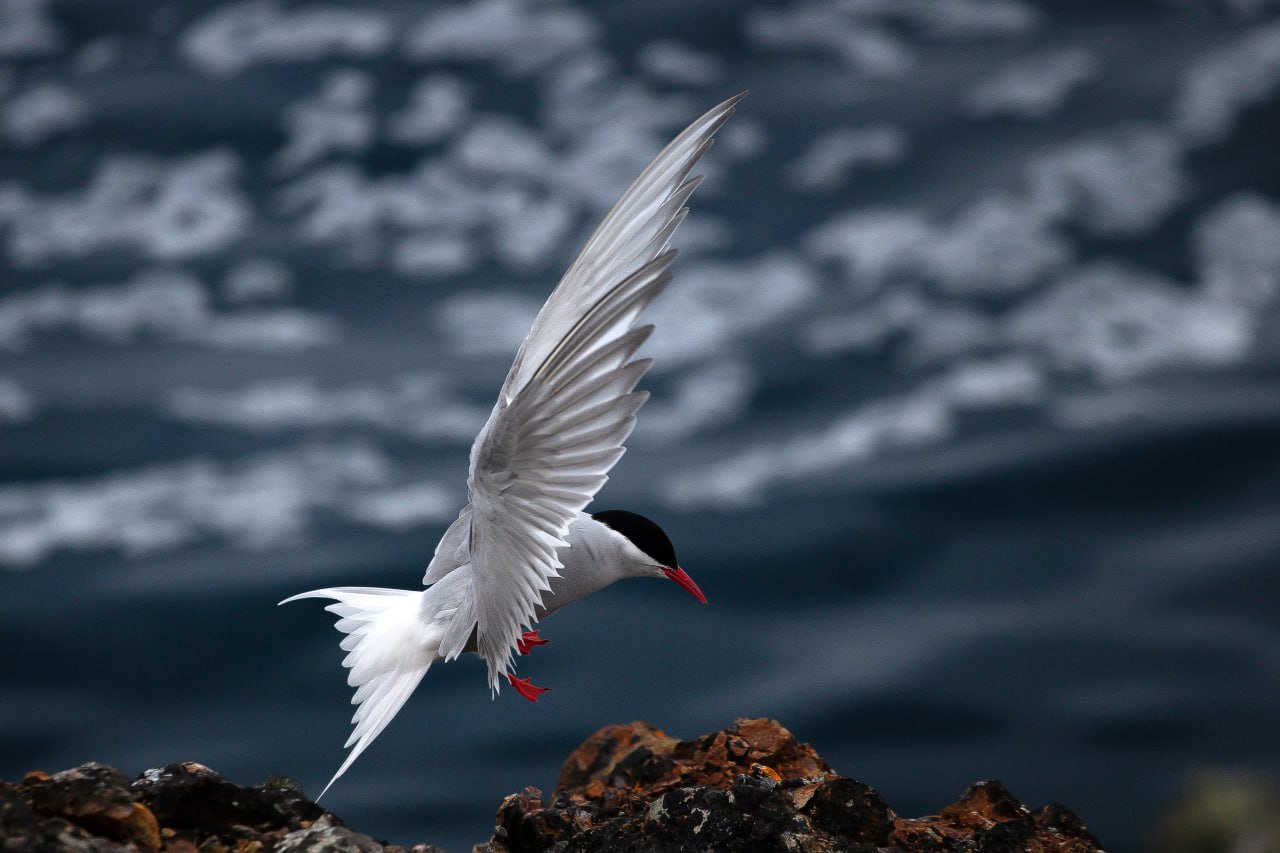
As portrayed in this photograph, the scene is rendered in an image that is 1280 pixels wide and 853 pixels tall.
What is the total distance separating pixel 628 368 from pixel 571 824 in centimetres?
134

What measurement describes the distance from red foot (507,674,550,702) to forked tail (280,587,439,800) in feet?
1.34

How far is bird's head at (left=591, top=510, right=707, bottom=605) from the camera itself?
14.9ft

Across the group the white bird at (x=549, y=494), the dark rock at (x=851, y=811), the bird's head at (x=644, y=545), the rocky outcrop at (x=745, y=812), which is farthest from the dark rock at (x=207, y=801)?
the bird's head at (x=644, y=545)

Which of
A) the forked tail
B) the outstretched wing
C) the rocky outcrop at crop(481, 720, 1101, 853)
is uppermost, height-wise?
the outstretched wing

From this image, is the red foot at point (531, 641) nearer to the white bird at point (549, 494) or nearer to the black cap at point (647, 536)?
the white bird at point (549, 494)

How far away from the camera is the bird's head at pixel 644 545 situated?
179 inches

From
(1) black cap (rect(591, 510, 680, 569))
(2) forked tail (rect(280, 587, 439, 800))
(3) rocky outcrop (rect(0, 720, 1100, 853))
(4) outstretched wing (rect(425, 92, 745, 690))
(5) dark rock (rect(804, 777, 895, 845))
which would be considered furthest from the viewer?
(1) black cap (rect(591, 510, 680, 569))

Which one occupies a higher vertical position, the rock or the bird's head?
the bird's head

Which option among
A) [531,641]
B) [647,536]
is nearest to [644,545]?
[647,536]

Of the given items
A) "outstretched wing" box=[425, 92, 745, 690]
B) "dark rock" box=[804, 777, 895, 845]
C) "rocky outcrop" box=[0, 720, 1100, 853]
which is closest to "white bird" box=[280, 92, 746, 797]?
"outstretched wing" box=[425, 92, 745, 690]

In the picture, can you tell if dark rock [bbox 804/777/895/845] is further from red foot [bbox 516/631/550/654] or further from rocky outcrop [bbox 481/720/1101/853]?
red foot [bbox 516/631/550/654]

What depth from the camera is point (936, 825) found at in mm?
3102

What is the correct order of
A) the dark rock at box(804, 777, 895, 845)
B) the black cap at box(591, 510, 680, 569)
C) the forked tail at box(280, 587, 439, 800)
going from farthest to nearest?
the black cap at box(591, 510, 680, 569) < the forked tail at box(280, 587, 439, 800) < the dark rock at box(804, 777, 895, 845)

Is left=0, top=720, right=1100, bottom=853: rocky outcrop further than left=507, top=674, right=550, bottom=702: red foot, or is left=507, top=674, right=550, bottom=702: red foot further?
left=507, top=674, right=550, bottom=702: red foot
